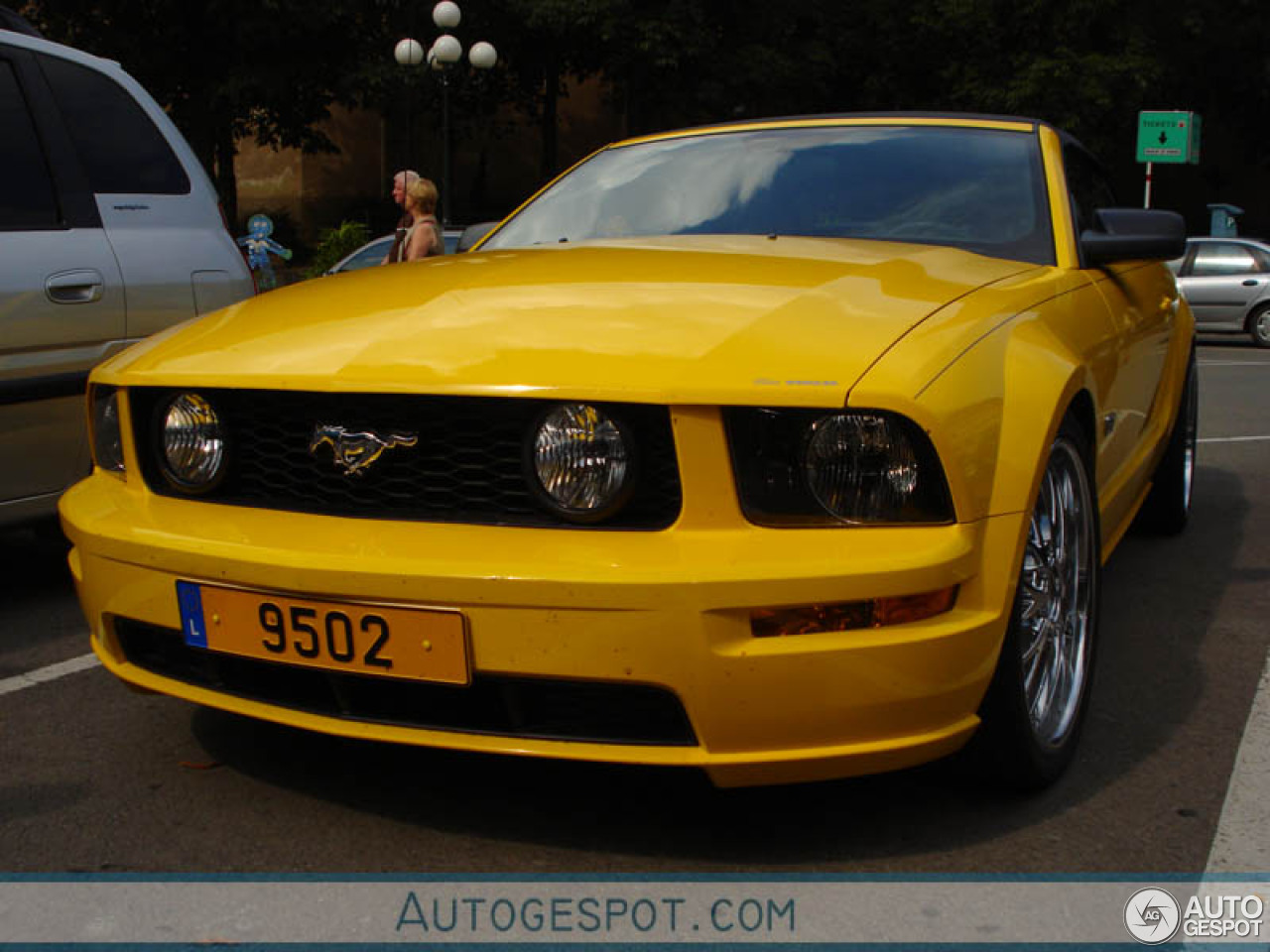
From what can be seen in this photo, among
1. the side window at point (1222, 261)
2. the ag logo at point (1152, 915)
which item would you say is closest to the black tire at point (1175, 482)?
the ag logo at point (1152, 915)

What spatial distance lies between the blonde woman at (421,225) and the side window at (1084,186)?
13.5 ft

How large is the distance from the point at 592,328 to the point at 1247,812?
1.52 m

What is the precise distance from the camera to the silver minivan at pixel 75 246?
4199mm

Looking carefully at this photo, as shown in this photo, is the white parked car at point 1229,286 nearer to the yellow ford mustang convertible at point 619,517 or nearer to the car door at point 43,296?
the car door at point 43,296

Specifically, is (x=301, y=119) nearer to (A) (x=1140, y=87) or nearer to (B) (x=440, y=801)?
(A) (x=1140, y=87)

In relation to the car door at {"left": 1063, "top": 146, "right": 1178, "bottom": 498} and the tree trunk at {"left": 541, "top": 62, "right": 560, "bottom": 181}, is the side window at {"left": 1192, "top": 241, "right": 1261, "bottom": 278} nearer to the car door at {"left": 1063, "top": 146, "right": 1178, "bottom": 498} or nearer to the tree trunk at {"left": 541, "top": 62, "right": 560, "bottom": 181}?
the car door at {"left": 1063, "top": 146, "right": 1178, "bottom": 498}

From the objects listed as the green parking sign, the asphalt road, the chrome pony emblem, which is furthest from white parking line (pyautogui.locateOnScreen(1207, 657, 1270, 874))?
the green parking sign

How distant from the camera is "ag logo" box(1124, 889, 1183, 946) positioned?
229cm

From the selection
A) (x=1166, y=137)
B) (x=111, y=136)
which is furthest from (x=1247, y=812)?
(x=1166, y=137)

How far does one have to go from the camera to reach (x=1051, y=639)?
9.90ft

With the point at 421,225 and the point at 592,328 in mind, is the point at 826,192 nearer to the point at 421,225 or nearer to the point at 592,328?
the point at 592,328

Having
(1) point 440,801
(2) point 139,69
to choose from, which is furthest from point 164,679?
(2) point 139,69

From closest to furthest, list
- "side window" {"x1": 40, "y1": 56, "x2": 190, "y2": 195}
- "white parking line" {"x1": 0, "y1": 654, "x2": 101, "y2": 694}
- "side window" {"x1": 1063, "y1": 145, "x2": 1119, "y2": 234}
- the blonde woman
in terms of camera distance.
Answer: "white parking line" {"x1": 0, "y1": 654, "x2": 101, "y2": 694}
"side window" {"x1": 1063, "y1": 145, "x2": 1119, "y2": 234}
"side window" {"x1": 40, "y1": 56, "x2": 190, "y2": 195}
the blonde woman

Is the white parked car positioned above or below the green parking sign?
below
